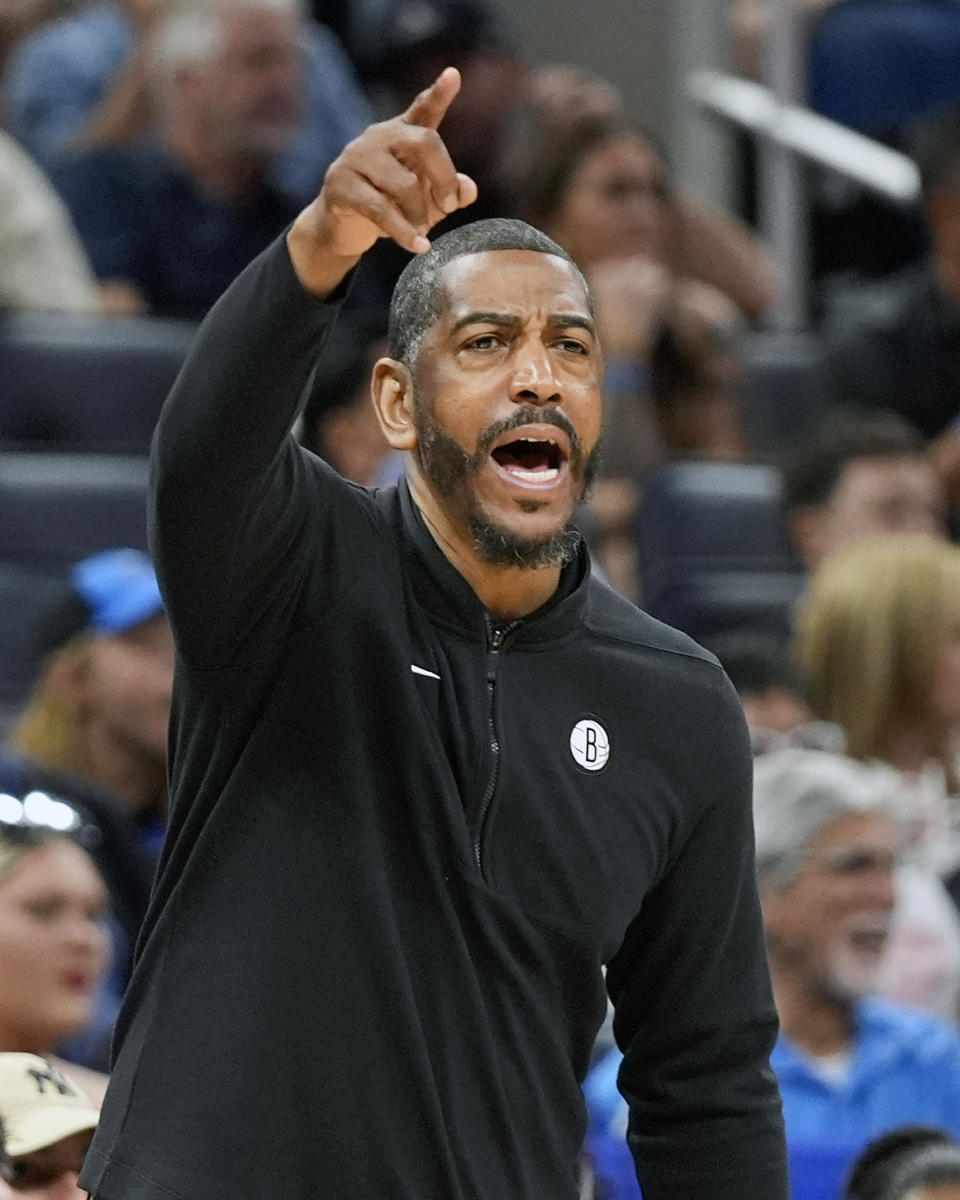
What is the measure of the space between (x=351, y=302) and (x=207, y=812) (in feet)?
13.8

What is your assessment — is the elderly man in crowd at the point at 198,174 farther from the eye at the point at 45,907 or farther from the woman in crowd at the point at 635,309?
the eye at the point at 45,907

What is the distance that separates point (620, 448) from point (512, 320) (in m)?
3.53

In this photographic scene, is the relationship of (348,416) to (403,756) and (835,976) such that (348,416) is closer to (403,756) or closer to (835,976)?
(835,976)

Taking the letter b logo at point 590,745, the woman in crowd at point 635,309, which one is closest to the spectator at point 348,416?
the woman in crowd at point 635,309

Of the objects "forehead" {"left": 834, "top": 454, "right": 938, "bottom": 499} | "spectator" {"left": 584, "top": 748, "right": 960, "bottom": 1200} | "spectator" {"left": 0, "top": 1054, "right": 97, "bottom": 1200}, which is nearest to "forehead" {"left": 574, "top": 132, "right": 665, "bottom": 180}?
"forehead" {"left": 834, "top": 454, "right": 938, "bottom": 499}

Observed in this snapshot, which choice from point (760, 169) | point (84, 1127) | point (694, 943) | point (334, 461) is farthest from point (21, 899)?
point (760, 169)

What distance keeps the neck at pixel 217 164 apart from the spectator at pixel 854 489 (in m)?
1.47

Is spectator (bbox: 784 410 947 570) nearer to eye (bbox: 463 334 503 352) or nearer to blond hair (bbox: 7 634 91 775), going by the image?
blond hair (bbox: 7 634 91 775)

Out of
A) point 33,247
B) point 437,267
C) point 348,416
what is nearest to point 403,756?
point 437,267

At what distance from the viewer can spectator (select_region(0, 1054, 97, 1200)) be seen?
2311mm

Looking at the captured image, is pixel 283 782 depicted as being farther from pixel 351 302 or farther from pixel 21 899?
pixel 351 302

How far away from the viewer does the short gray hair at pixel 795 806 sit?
3.85 metres

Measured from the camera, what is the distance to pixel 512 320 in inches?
78.0

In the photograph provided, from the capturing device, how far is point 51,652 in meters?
4.36
